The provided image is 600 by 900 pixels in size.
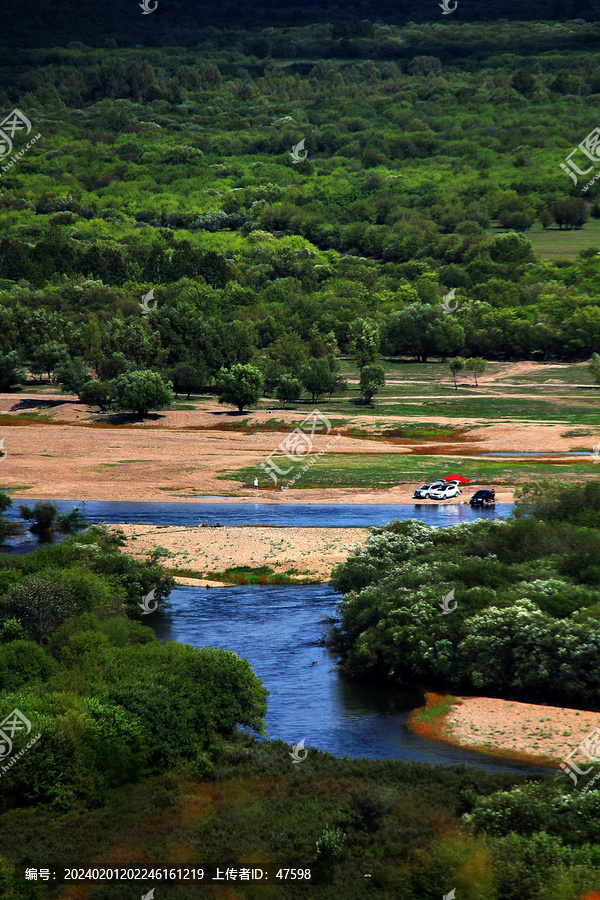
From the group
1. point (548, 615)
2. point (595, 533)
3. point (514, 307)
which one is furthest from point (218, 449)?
point (514, 307)

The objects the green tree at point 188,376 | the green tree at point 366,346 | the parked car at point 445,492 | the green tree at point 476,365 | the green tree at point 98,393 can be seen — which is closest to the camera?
the parked car at point 445,492

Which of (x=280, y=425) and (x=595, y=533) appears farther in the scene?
(x=280, y=425)

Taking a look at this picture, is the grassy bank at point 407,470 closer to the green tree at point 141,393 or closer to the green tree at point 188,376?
the green tree at point 141,393

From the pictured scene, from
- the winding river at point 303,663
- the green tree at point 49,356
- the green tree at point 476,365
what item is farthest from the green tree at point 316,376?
the winding river at point 303,663

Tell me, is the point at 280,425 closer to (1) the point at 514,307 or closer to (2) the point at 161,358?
(2) the point at 161,358

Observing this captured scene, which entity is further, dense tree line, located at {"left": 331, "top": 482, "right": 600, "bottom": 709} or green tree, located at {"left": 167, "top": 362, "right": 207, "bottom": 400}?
green tree, located at {"left": 167, "top": 362, "right": 207, "bottom": 400}

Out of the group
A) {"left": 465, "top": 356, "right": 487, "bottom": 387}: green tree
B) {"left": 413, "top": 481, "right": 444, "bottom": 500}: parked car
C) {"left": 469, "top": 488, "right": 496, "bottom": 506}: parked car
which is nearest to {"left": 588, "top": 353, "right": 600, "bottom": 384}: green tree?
{"left": 465, "top": 356, "right": 487, "bottom": 387}: green tree

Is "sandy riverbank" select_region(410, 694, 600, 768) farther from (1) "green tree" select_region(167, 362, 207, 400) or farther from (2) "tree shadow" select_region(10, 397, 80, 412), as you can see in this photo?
(1) "green tree" select_region(167, 362, 207, 400)
